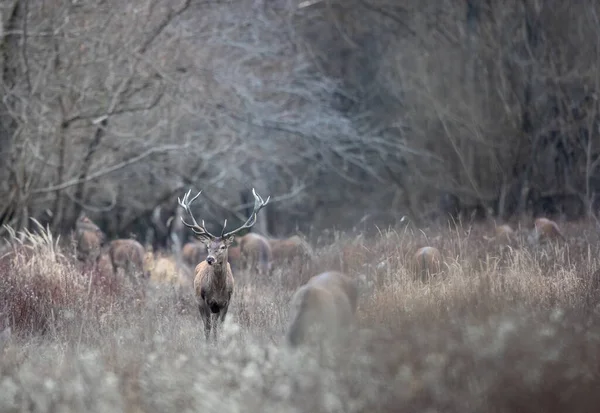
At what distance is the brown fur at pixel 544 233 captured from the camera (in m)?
12.9

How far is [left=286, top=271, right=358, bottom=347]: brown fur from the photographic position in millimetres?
7684

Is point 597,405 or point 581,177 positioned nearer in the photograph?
point 597,405

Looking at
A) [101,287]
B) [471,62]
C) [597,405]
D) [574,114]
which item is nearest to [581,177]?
[574,114]

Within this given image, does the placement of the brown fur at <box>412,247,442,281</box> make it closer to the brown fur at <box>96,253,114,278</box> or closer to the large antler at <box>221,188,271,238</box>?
the large antler at <box>221,188,271,238</box>

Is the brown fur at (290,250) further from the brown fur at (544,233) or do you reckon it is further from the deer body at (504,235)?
the brown fur at (544,233)

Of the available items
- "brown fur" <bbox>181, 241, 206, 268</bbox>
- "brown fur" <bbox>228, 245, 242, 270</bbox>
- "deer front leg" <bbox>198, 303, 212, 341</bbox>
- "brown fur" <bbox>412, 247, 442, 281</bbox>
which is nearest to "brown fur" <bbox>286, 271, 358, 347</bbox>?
"deer front leg" <bbox>198, 303, 212, 341</bbox>

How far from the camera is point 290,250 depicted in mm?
15523

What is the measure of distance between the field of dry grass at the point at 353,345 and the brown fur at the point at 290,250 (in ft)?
9.17

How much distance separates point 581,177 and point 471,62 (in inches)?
150

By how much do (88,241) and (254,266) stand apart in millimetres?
2475

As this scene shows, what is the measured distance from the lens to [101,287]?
1202cm

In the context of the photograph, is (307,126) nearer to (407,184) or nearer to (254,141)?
(254,141)

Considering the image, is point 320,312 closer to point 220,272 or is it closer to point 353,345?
point 353,345

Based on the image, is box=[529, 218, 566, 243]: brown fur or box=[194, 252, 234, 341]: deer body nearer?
box=[194, 252, 234, 341]: deer body
